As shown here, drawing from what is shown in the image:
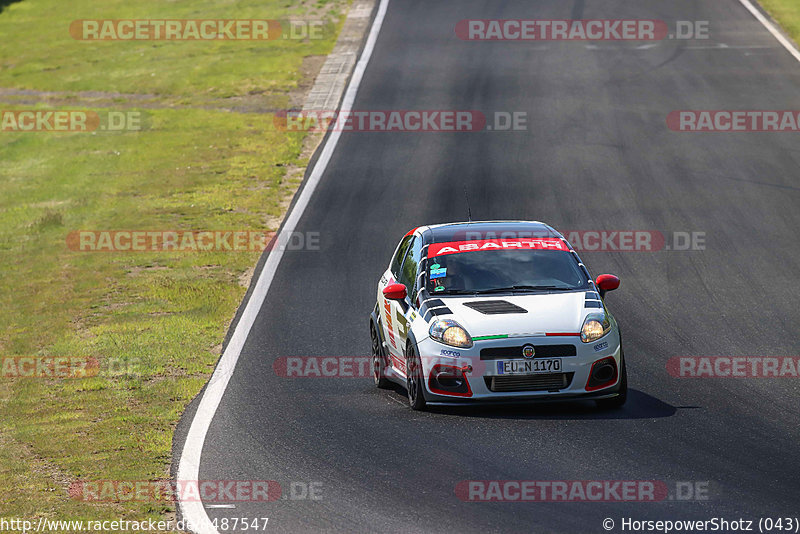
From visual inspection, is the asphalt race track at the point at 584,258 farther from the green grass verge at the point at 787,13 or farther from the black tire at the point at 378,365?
the green grass verge at the point at 787,13

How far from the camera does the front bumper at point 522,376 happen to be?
31.0ft

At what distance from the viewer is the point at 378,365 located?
11.6 m

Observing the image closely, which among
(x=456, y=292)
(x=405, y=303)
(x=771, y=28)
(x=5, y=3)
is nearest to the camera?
(x=456, y=292)

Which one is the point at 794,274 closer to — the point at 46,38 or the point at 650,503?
the point at 650,503

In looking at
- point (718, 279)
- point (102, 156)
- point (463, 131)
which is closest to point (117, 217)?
point (102, 156)

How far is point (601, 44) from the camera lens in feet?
98.3

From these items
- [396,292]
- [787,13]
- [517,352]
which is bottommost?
[517,352]

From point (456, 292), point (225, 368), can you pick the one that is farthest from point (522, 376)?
point (225, 368)

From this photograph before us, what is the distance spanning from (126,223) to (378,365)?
32.4 ft

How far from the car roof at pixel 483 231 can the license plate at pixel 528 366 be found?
6.88ft

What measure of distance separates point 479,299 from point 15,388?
572cm

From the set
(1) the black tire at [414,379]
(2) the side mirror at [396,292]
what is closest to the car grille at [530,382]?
(1) the black tire at [414,379]

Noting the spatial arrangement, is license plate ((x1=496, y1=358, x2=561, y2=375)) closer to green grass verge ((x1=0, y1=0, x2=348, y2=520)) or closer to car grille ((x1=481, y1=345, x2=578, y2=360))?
car grille ((x1=481, y1=345, x2=578, y2=360))

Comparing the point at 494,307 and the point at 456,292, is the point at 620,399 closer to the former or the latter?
the point at 494,307
